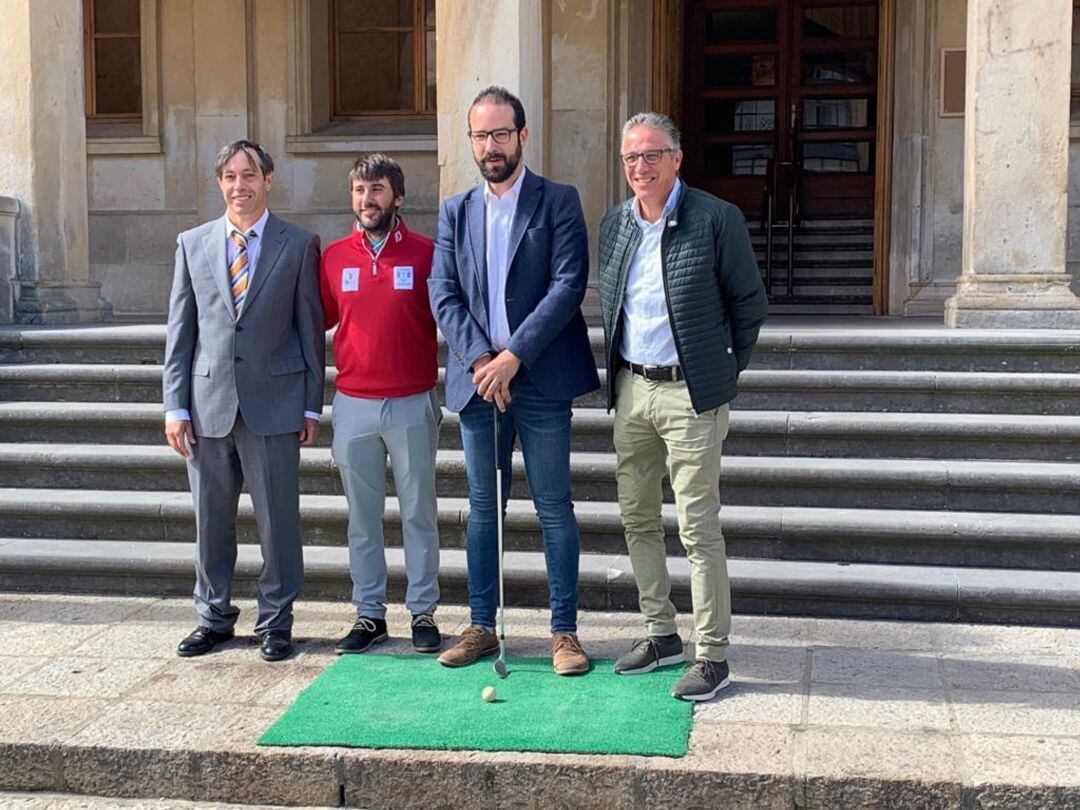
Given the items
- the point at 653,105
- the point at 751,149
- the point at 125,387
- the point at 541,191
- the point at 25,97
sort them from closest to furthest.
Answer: the point at 541,191 → the point at 125,387 → the point at 25,97 → the point at 653,105 → the point at 751,149

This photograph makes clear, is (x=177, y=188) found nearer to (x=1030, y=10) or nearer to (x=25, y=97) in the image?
(x=25, y=97)

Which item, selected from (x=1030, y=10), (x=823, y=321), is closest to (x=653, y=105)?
(x=823, y=321)

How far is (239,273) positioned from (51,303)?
14.4ft

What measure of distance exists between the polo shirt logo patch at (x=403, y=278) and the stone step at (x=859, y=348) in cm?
270

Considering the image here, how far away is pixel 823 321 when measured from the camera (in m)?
10.3

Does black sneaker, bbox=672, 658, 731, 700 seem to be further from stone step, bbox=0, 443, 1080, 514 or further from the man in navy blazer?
stone step, bbox=0, 443, 1080, 514

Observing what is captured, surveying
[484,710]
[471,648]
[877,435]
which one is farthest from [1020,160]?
[484,710]

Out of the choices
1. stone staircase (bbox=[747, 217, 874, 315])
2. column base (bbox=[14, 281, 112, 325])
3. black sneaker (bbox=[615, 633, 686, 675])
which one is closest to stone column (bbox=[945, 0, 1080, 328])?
stone staircase (bbox=[747, 217, 874, 315])

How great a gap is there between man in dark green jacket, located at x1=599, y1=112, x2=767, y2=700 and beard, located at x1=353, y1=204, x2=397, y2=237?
863 millimetres

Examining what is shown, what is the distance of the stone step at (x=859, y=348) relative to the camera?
749cm

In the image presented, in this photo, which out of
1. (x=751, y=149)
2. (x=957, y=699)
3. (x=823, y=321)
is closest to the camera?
(x=957, y=699)

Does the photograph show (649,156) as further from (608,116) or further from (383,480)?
(608,116)

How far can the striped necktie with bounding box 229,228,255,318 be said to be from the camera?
5535 mm

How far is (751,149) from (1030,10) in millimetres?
4737
